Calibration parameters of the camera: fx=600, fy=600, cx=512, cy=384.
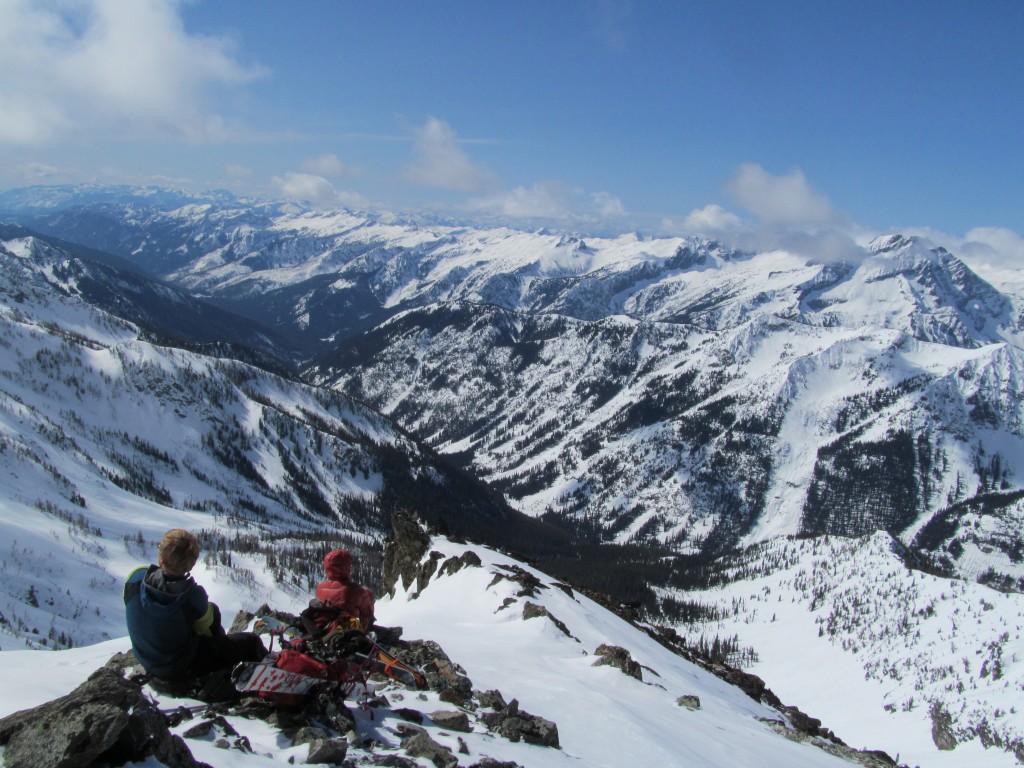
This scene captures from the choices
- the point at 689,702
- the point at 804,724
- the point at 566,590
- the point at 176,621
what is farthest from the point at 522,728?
the point at 566,590

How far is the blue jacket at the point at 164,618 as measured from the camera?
11172mm

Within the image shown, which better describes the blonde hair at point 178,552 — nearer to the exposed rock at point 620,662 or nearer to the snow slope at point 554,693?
the snow slope at point 554,693

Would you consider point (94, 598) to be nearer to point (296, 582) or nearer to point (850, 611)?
point (296, 582)

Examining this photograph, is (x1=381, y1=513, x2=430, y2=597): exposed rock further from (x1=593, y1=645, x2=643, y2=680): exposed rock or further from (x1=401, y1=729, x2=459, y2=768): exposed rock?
(x1=401, y1=729, x2=459, y2=768): exposed rock

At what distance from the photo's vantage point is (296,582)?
11488cm

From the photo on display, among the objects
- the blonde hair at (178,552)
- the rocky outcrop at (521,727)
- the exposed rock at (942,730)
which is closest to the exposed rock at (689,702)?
the rocky outcrop at (521,727)

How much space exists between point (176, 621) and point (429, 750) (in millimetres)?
5657

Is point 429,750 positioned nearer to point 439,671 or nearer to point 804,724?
point 439,671

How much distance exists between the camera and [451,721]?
1481 centimetres

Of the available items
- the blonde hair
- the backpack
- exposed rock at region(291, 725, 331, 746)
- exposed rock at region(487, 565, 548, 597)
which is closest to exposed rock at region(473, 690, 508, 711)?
the backpack

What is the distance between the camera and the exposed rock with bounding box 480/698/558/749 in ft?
51.1

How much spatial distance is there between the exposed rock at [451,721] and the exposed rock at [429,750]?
199 cm

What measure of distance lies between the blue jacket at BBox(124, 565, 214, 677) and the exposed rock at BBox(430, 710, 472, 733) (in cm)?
596

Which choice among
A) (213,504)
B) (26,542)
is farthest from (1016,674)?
(213,504)
